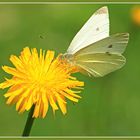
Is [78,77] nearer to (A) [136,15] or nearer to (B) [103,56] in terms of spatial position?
(A) [136,15]

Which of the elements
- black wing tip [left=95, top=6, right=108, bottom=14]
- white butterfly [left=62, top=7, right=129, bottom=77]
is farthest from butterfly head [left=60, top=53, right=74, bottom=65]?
black wing tip [left=95, top=6, right=108, bottom=14]

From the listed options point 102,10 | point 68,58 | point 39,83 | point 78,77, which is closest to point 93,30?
point 102,10

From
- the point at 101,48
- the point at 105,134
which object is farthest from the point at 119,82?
the point at 101,48

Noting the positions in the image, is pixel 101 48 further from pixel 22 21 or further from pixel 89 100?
pixel 22 21

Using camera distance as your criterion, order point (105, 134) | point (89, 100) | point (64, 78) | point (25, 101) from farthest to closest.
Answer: point (89, 100), point (105, 134), point (64, 78), point (25, 101)

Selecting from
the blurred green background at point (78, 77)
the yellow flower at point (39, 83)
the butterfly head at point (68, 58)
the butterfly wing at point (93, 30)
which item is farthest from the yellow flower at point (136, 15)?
the yellow flower at point (39, 83)

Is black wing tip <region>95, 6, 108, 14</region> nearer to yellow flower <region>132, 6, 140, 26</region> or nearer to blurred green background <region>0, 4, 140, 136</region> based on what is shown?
blurred green background <region>0, 4, 140, 136</region>

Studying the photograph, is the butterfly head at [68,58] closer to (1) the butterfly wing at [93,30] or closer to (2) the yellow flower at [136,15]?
(1) the butterfly wing at [93,30]
